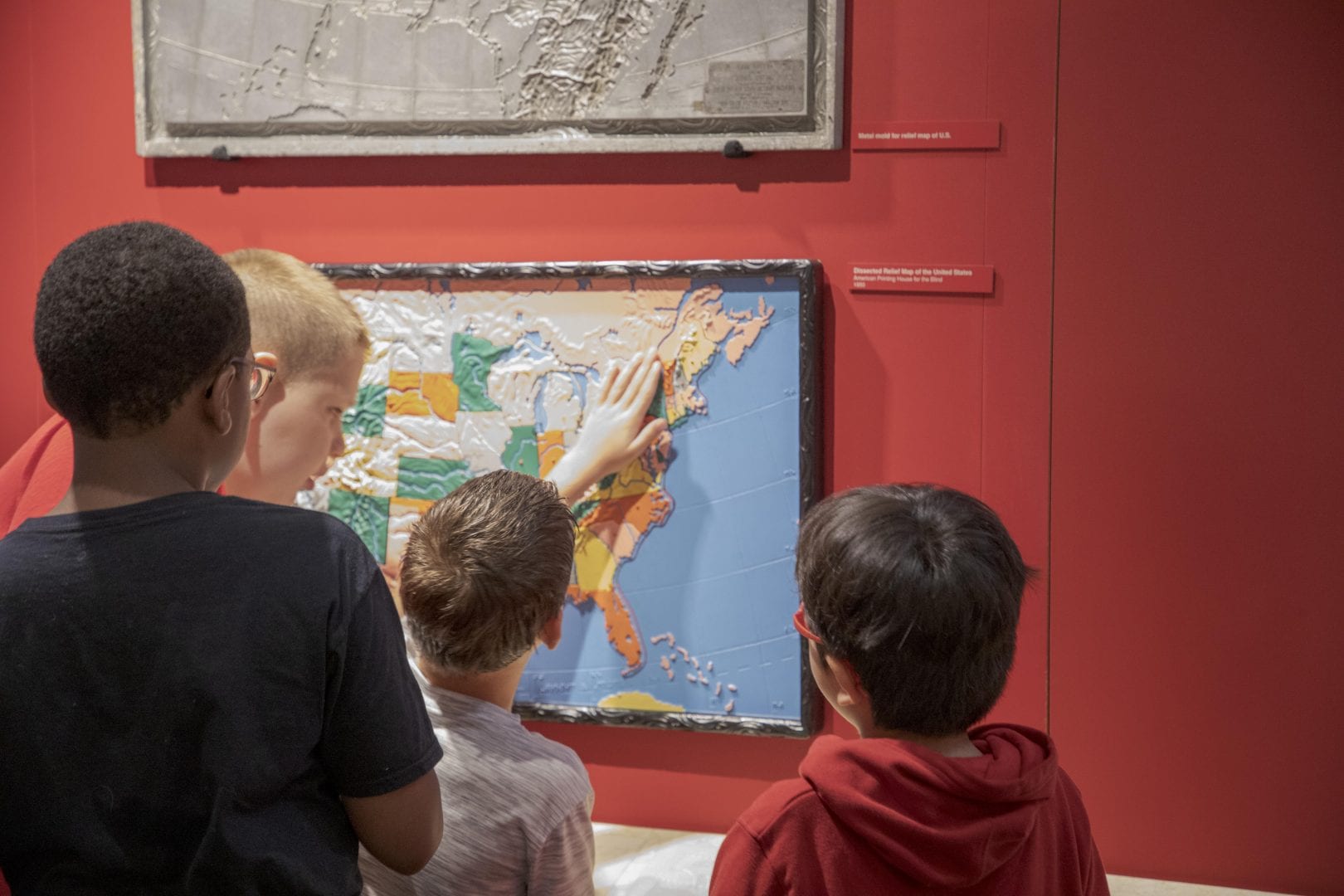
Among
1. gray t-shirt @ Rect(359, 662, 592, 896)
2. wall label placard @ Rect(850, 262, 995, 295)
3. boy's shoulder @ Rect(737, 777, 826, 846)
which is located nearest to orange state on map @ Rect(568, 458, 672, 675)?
wall label placard @ Rect(850, 262, 995, 295)

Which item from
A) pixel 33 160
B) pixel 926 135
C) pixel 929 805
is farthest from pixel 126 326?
pixel 33 160

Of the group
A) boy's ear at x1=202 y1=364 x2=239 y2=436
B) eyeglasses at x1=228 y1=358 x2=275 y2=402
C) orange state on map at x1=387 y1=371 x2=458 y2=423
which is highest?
boy's ear at x1=202 y1=364 x2=239 y2=436

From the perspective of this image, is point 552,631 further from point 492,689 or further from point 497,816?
point 497,816

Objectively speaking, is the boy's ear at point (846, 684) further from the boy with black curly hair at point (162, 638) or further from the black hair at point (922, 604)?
the boy with black curly hair at point (162, 638)

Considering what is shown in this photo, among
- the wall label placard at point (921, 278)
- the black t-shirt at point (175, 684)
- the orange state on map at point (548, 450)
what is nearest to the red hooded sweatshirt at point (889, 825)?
the black t-shirt at point (175, 684)

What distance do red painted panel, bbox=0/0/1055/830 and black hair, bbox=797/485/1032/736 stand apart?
4.21ft

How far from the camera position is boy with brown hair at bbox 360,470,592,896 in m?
1.58

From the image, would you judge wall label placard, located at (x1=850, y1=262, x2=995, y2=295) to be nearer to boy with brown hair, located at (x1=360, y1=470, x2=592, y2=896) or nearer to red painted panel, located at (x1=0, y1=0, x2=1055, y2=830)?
red painted panel, located at (x1=0, y1=0, x2=1055, y2=830)

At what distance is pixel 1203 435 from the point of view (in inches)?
99.7

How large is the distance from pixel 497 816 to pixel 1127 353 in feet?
5.55

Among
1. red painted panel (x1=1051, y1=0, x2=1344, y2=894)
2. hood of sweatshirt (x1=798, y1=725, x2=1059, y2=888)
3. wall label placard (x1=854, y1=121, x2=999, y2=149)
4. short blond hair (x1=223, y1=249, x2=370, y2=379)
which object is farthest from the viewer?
wall label placard (x1=854, y1=121, x2=999, y2=149)

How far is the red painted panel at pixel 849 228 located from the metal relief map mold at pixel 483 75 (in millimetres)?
71

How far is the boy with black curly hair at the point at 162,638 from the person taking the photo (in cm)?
117

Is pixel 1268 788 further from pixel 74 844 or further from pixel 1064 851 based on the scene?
pixel 74 844
